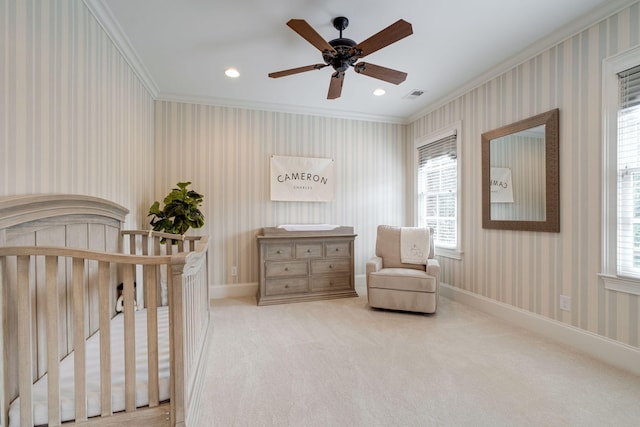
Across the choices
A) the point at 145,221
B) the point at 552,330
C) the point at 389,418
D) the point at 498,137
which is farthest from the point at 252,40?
the point at 552,330

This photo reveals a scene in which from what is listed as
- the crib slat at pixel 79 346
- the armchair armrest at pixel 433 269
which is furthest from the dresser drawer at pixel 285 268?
the crib slat at pixel 79 346

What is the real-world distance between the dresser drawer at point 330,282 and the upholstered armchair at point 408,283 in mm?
572

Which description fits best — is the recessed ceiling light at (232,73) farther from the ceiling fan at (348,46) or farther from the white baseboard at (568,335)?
the white baseboard at (568,335)

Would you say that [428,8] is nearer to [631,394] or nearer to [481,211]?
[481,211]

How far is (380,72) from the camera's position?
232 centimetres

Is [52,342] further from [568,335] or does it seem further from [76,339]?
[568,335]

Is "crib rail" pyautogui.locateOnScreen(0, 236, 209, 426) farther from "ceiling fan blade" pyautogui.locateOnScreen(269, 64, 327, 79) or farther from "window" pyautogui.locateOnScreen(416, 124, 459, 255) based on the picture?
"window" pyautogui.locateOnScreen(416, 124, 459, 255)

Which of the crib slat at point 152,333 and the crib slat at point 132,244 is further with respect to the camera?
the crib slat at point 132,244

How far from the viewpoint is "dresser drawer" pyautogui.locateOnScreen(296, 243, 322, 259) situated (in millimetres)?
3559

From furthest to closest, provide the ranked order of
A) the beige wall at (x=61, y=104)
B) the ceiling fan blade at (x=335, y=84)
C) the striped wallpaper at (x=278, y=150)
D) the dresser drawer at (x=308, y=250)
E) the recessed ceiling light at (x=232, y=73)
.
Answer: the dresser drawer at (x=308, y=250), the recessed ceiling light at (x=232, y=73), the ceiling fan blade at (x=335, y=84), the striped wallpaper at (x=278, y=150), the beige wall at (x=61, y=104)

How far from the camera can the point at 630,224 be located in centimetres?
199

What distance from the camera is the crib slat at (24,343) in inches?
42.3

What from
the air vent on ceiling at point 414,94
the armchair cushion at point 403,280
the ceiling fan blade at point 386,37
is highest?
the air vent on ceiling at point 414,94

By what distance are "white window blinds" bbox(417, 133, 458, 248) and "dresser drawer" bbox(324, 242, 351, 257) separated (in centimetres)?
128
